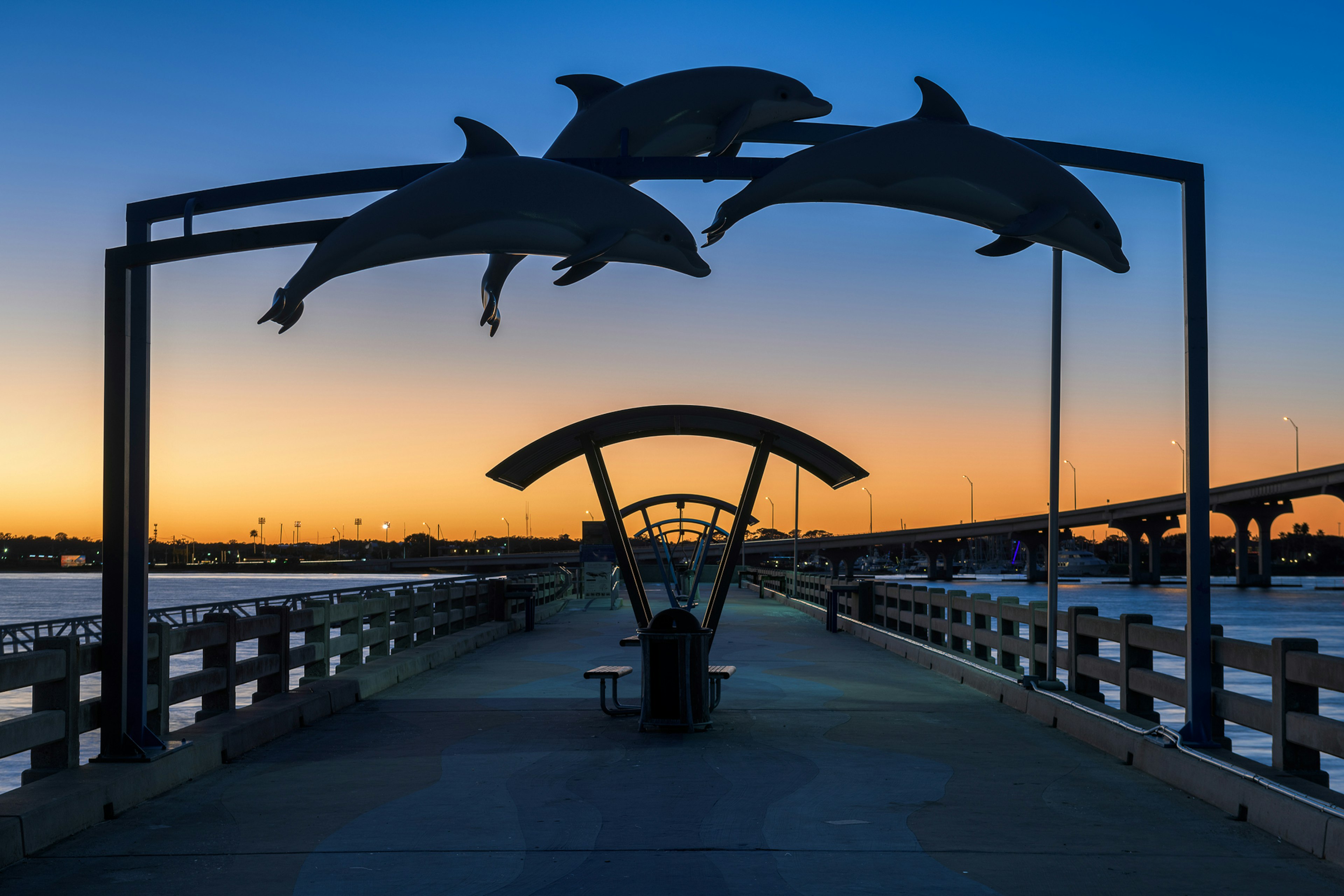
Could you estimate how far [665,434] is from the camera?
13742 mm

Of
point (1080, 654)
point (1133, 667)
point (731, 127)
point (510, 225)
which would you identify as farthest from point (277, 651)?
point (1133, 667)

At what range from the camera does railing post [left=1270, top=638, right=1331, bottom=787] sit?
759 centimetres

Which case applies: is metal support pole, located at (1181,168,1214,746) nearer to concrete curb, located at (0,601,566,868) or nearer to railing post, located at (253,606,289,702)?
concrete curb, located at (0,601,566,868)

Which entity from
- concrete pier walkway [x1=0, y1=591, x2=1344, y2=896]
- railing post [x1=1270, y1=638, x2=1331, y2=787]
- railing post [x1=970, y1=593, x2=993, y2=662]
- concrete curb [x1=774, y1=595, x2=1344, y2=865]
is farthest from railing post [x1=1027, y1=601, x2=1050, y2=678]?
railing post [x1=1270, y1=638, x2=1331, y2=787]

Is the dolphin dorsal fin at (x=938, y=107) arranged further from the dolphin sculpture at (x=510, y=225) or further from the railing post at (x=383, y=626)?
the railing post at (x=383, y=626)

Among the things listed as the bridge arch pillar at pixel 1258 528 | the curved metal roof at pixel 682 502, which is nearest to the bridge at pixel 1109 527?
the bridge arch pillar at pixel 1258 528

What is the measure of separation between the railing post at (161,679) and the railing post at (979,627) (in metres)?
10.3

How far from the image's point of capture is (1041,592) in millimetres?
122938

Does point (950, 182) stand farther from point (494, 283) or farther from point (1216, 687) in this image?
point (1216, 687)

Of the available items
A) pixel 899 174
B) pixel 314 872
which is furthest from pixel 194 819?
pixel 899 174

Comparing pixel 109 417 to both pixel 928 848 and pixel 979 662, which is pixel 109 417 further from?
pixel 979 662

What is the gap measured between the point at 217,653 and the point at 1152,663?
916 cm

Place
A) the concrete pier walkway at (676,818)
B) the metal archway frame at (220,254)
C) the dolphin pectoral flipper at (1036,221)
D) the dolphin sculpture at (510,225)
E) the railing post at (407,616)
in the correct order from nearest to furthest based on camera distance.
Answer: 1. the concrete pier walkway at (676,818)
2. the dolphin sculpture at (510,225)
3. the dolphin pectoral flipper at (1036,221)
4. the metal archway frame at (220,254)
5. the railing post at (407,616)

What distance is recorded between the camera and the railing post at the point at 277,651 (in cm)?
1198
